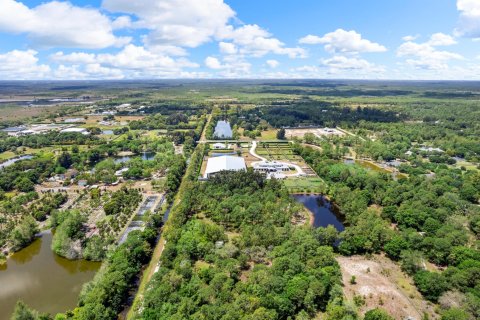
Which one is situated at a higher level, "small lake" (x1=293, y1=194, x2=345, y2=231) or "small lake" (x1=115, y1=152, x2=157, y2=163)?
"small lake" (x1=115, y1=152, x2=157, y2=163)

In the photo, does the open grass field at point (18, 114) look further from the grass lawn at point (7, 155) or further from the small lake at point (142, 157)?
the small lake at point (142, 157)

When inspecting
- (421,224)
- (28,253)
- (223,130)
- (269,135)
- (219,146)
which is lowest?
(28,253)

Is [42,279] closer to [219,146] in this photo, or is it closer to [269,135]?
[219,146]

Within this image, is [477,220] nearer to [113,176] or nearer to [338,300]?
[338,300]

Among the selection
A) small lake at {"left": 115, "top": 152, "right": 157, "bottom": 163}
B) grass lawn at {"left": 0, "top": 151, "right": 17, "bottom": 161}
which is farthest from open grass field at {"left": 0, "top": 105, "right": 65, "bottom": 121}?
small lake at {"left": 115, "top": 152, "right": 157, "bottom": 163}

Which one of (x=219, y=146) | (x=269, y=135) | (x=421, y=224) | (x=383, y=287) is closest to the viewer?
(x=383, y=287)

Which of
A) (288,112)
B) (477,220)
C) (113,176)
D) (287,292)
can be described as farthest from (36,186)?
(288,112)

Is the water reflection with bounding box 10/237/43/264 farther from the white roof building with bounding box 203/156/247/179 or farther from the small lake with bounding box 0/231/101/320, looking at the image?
the white roof building with bounding box 203/156/247/179

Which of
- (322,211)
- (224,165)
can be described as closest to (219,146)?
(224,165)
